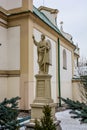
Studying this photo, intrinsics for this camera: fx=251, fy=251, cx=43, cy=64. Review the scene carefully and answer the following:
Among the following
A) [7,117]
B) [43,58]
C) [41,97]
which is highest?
[43,58]


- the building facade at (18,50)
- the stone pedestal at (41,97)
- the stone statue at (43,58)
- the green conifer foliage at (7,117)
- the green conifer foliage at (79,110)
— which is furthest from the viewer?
the building facade at (18,50)

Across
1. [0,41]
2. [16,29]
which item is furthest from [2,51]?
[16,29]

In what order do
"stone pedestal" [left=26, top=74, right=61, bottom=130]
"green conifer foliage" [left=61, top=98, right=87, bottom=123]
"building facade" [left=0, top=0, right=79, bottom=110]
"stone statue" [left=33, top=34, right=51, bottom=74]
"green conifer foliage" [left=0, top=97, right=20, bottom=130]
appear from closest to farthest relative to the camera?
1. "green conifer foliage" [left=0, top=97, right=20, bottom=130]
2. "green conifer foliage" [left=61, top=98, right=87, bottom=123]
3. "stone pedestal" [left=26, top=74, right=61, bottom=130]
4. "stone statue" [left=33, top=34, right=51, bottom=74]
5. "building facade" [left=0, top=0, right=79, bottom=110]

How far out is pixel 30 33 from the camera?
44.3 feet

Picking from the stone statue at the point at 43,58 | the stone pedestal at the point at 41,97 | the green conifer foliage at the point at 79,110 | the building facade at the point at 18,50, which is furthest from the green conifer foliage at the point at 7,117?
the building facade at the point at 18,50

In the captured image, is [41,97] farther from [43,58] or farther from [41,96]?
[43,58]

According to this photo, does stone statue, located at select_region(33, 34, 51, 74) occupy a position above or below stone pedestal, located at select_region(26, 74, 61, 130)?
above

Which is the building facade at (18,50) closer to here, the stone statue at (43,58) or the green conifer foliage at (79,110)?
the stone statue at (43,58)

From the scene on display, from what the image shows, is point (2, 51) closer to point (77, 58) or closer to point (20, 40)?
point (20, 40)

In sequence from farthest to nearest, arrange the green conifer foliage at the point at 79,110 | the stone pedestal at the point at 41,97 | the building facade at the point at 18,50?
the building facade at the point at 18,50, the stone pedestal at the point at 41,97, the green conifer foliage at the point at 79,110

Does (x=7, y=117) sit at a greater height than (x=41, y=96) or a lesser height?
lesser

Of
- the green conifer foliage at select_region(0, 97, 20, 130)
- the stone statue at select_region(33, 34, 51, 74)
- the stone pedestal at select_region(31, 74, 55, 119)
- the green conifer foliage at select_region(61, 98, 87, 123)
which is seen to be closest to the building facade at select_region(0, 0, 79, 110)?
the stone statue at select_region(33, 34, 51, 74)

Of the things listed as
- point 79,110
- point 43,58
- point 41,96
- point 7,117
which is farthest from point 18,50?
point 7,117

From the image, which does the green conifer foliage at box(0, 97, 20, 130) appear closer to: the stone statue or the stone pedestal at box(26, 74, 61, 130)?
the stone pedestal at box(26, 74, 61, 130)
